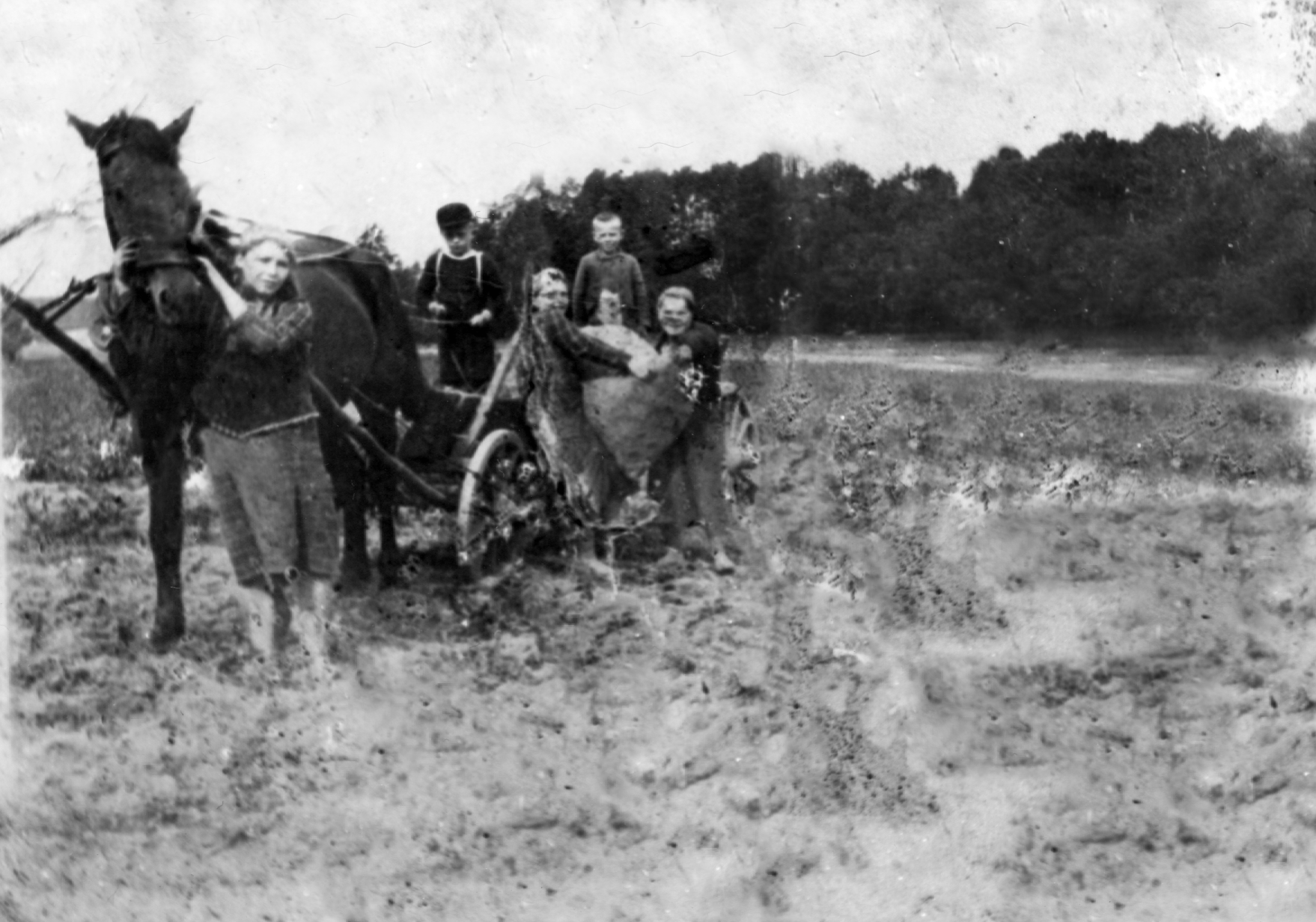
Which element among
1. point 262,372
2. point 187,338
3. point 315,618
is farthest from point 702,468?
point 187,338

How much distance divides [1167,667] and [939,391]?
1.25 meters

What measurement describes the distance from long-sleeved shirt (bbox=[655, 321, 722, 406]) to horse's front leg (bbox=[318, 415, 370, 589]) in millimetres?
1130

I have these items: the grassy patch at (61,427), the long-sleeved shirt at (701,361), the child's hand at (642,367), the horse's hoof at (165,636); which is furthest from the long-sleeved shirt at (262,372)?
the long-sleeved shirt at (701,361)

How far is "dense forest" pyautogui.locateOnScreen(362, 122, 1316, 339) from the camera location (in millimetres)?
5320

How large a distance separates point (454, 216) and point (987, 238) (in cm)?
185

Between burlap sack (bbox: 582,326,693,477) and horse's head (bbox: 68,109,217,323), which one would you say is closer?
horse's head (bbox: 68,109,217,323)

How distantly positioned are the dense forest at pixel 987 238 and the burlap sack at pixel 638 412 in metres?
0.31

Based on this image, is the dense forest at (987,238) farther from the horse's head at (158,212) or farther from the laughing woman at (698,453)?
the horse's head at (158,212)

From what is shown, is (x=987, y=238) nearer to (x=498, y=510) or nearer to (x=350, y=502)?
(x=498, y=510)

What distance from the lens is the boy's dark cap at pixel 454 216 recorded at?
5316 mm

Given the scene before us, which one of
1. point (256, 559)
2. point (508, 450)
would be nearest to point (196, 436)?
point (256, 559)

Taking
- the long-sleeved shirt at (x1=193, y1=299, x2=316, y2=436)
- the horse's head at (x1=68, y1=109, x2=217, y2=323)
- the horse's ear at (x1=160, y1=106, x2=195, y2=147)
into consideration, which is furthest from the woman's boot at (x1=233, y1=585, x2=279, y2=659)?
the horse's ear at (x1=160, y1=106, x2=195, y2=147)

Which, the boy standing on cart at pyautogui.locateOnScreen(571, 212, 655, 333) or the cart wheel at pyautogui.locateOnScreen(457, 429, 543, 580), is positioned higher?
the boy standing on cart at pyautogui.locateOnScreen(571, 212, 655, 333)

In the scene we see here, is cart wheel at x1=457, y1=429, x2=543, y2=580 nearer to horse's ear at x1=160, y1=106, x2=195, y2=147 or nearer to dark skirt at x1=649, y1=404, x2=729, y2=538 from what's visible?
dark skirt at x1=649, y1=404, x2=729, y2=538
